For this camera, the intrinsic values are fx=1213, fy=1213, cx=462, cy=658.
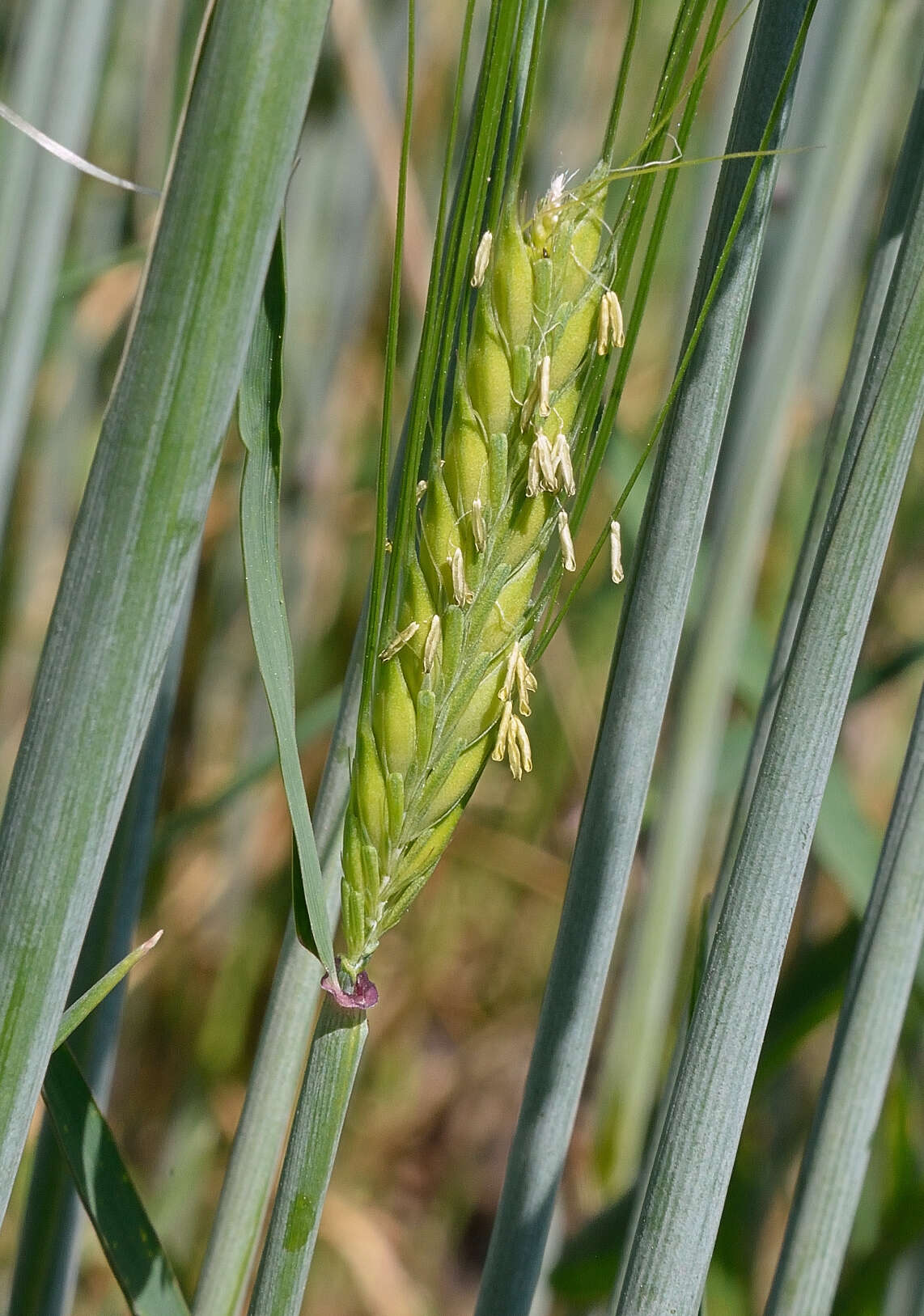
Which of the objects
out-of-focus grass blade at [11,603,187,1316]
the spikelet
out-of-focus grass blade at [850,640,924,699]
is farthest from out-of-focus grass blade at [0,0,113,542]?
out-of-focus grass blade at [850,640,924,699]

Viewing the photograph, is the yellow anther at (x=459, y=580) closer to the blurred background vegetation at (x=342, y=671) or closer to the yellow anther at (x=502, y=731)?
the yellow anther at (x=502, y=731)

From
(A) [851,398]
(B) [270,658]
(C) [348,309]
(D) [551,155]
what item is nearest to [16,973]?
(B) [270,658]

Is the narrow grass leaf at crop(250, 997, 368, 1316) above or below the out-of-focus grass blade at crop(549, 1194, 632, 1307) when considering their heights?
above

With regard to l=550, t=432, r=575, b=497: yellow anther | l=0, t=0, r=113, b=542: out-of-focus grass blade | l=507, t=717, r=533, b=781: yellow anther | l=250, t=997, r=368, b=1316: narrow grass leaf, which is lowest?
l=250, t=997, r=368, b=1316: narrow grass leaf

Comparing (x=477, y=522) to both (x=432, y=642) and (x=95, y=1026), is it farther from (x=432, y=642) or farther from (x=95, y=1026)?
(x=95, y=1026)

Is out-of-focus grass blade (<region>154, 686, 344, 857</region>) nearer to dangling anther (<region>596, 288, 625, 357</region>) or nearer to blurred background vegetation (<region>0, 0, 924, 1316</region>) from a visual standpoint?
blurred background vegetation (<region>0, 0, 924, 1316</region>)

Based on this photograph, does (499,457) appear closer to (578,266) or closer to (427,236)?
(578,266)

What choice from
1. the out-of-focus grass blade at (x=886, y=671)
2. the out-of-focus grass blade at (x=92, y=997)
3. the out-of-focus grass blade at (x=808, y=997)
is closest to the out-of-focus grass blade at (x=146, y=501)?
the out-of-focus grass blade at (x=92, y=997)
